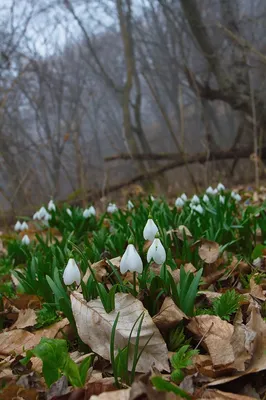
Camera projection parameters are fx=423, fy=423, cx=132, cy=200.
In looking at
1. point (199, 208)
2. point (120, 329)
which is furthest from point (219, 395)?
point (199, 208)

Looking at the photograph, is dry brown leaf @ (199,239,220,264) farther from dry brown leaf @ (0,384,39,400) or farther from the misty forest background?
the misty forest background

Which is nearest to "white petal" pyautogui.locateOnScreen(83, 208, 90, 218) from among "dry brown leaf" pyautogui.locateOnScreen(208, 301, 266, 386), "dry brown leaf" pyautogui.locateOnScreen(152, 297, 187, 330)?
"dry brown leaf" pyautogui.locateOnScreen(152, 297, 187, 330)

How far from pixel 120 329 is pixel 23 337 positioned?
0.53m

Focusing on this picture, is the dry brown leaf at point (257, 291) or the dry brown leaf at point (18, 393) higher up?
the dry brown leaf at point (18, 393)

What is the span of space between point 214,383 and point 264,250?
1.18m

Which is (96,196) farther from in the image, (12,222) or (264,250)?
(264,250)

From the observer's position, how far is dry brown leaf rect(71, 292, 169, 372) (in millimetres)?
1366

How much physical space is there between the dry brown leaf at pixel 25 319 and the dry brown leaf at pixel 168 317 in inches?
22.8

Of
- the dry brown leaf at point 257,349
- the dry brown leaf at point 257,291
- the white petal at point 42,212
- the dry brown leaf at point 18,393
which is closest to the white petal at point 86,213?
the white petal at point 42,212

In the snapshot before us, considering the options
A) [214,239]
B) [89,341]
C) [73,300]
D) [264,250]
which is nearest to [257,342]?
[89,341]

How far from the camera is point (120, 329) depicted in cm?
140

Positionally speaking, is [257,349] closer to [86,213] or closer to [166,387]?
[166,387]

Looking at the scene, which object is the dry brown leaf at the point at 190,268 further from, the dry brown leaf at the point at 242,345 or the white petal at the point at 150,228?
the dry brown leaf at the point at 242,345

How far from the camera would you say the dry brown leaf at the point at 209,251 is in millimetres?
2174
